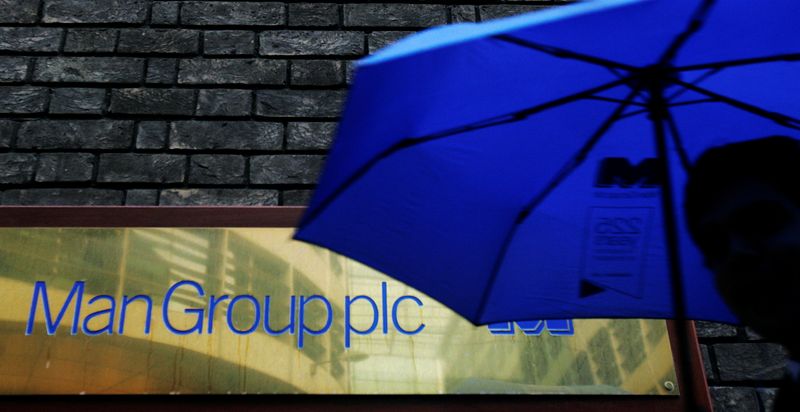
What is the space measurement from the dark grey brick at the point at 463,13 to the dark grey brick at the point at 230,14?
1008 millimetres

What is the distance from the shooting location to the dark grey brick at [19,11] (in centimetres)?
419

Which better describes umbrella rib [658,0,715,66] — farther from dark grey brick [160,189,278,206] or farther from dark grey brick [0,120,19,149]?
dark grey brick [0,120,19,149]

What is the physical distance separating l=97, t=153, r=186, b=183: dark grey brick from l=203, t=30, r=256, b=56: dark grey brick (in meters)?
0.70

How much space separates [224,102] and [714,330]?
283 centimetres

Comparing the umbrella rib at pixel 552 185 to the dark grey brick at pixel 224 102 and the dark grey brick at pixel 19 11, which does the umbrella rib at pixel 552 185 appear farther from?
the dark grey brick at pixel 19 11

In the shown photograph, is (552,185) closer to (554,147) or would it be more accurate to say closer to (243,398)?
(554,147)

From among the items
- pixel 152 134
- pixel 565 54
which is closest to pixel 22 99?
pixel 152 134

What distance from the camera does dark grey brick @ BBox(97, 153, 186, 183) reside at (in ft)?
12.6

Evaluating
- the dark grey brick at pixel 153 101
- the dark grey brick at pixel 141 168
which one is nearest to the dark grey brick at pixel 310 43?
the dark grey brick at pixel 153 101

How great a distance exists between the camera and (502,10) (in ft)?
14.5

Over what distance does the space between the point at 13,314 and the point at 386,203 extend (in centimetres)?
215

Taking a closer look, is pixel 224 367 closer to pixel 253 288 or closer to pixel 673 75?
pixel 253 288

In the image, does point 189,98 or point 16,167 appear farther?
point 189,98

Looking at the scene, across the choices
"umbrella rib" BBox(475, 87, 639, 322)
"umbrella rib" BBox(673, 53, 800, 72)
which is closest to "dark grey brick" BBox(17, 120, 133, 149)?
"umbrella rib" BBox(475, 87, 639, 322)
